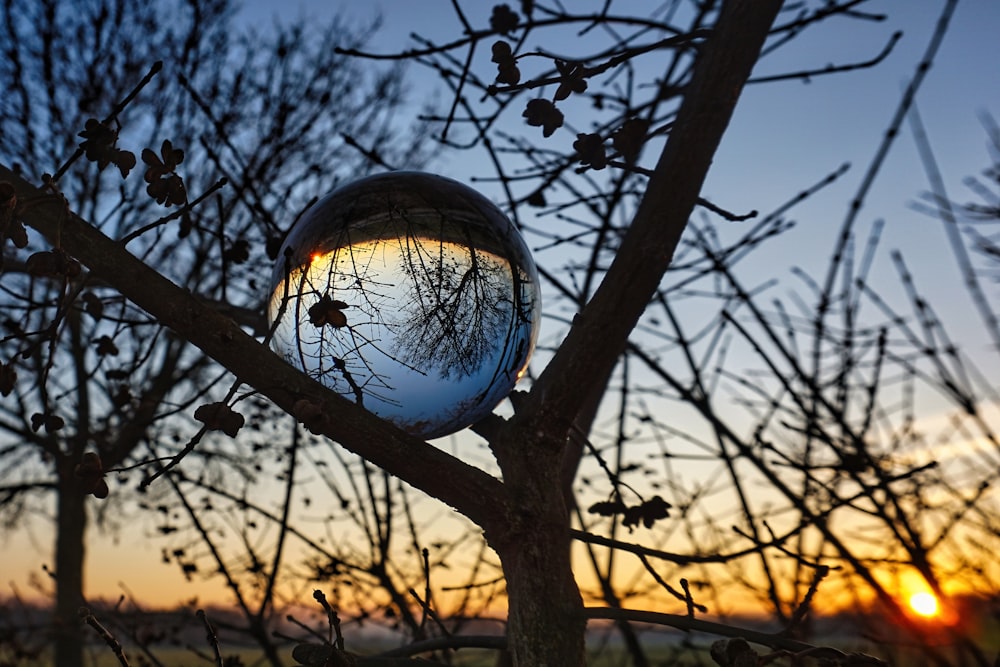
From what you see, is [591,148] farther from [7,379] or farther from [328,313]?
[7,379]

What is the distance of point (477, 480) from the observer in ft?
4.71

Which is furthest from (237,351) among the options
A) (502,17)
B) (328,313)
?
(502,17)

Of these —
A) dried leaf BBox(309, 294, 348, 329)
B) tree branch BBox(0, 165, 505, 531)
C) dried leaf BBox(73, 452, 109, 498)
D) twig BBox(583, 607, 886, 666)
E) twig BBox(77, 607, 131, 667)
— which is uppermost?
dried leaf BBox(309, 294, 348, 329)

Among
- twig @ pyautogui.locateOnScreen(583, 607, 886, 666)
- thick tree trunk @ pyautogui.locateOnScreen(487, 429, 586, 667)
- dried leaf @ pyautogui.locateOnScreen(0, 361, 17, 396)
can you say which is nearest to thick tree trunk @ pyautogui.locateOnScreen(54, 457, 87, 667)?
dried leaf @ pyautogui.locateOnScreen(0, 361, 17, 396)

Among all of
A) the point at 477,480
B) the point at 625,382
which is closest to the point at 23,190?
the point at 477,480

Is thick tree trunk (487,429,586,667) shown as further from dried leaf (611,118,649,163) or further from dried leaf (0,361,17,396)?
dried leaf (0,361,17,396)

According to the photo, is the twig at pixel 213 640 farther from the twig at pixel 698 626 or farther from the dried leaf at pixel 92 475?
the twig at pixel 698 626

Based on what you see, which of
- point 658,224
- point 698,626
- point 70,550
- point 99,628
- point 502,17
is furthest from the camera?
point 70,550

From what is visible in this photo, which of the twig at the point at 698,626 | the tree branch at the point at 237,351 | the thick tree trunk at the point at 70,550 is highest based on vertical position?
the tree branch at the point at 237,351

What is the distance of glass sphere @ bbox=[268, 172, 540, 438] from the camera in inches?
56.8

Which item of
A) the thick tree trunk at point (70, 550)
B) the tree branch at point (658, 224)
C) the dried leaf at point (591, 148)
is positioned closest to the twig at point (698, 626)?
the tree branch at point (658, 224)

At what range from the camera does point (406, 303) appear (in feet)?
4.73

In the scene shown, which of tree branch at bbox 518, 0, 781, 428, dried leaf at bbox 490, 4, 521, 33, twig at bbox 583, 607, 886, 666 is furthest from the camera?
dried leaf at bbox 490, 4, 521, 33

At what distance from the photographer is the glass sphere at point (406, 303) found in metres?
1.44
